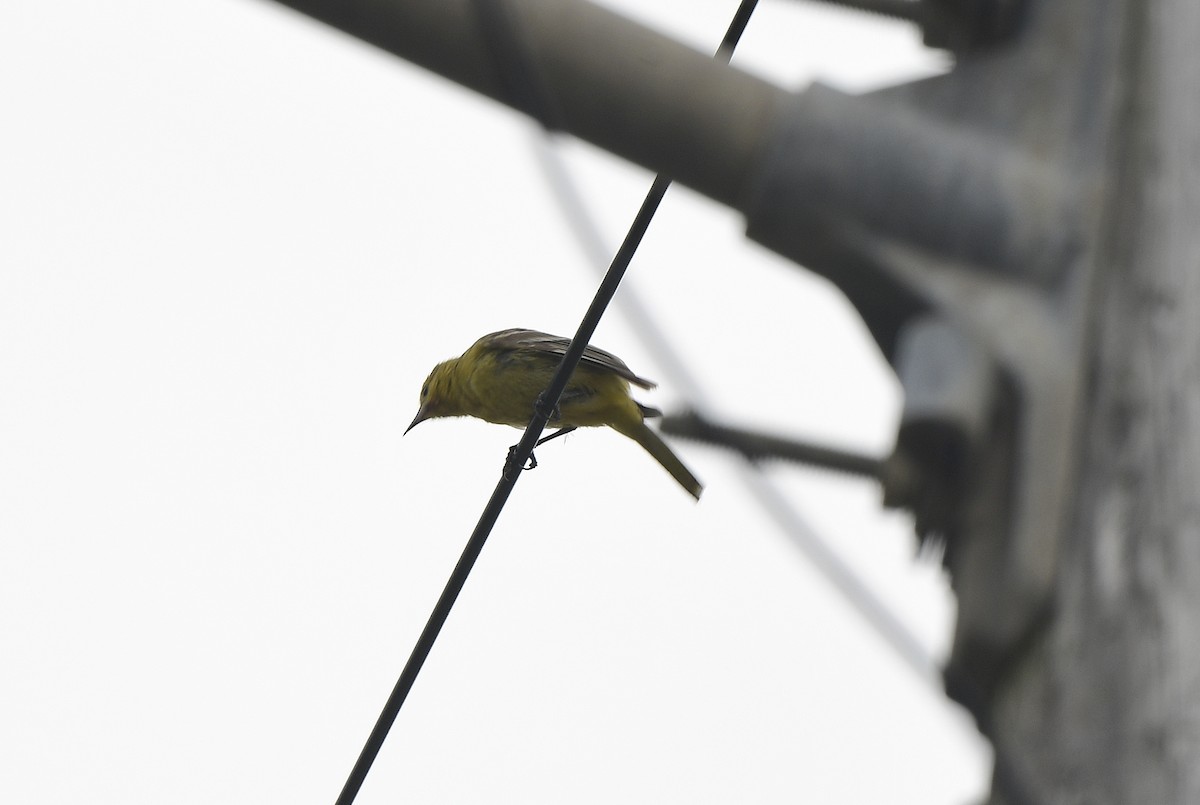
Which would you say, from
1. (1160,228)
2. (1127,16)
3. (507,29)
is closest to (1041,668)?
(1160,228)

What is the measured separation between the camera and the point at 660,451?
294 inches

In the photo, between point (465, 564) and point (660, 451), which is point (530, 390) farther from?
point (465, 564)

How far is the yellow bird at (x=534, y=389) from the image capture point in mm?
7426

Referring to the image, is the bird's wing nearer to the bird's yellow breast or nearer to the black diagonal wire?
the bird's yellow breast

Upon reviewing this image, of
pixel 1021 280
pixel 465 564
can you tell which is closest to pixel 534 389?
pixel 465 564

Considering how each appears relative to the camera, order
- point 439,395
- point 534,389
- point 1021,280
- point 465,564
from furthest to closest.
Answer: point 439,395
point 534,389
point 465,564
point 1021,280

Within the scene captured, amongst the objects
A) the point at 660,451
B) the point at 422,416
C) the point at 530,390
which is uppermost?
the point at 660,451

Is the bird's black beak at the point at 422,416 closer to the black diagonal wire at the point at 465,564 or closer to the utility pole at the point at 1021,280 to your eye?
the black diagonal wire at the point at 465,564

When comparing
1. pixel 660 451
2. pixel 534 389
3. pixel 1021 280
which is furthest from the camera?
pixel 534 389

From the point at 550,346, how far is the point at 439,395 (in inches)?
39.6

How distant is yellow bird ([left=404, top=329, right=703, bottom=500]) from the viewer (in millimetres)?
7426

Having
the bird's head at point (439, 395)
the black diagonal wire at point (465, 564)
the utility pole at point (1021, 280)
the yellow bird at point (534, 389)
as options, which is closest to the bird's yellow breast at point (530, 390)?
the yellow bird at point (534, 389)

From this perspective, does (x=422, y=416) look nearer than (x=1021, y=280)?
No

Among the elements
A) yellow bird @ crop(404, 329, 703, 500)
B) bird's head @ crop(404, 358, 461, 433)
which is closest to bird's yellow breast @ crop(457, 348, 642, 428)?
yellow bird @ crop(404, 329, 703, 500)
